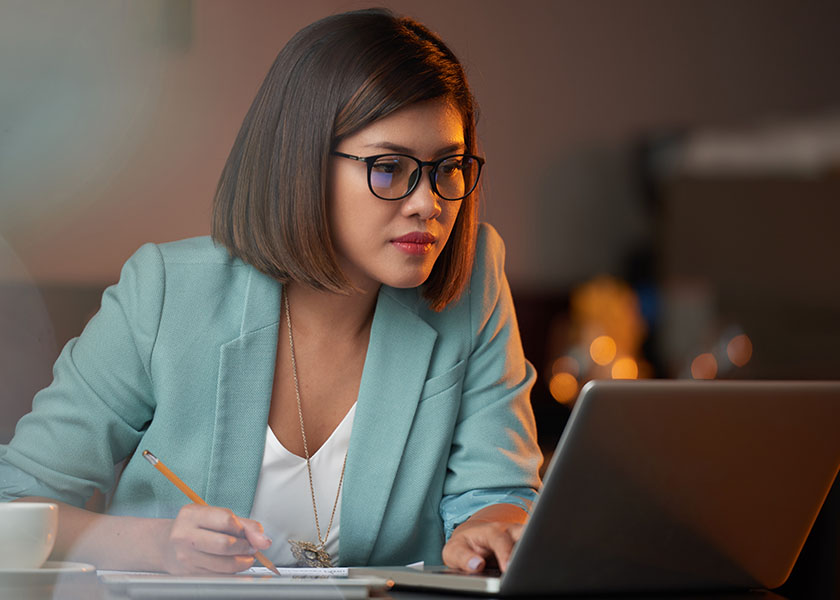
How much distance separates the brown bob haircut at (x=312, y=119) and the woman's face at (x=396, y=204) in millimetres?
18

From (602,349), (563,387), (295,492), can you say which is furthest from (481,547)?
(602,349)

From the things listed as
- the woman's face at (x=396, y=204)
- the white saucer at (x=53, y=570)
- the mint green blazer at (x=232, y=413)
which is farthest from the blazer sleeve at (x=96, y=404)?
the white saucer at (x=53, y=570)

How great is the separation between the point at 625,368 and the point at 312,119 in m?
2.54

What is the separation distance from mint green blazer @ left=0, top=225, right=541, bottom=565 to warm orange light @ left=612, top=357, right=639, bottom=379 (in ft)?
7.24

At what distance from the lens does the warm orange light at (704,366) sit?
3.60 meters

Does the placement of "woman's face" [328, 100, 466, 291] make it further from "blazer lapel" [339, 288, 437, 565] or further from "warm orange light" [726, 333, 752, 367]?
"warm orange light" [726, 333, 752, 367]

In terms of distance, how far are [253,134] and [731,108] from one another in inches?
120

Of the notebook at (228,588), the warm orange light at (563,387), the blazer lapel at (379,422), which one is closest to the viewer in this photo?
the notebook at (228,588)

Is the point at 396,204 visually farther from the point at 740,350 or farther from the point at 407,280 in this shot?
the point at 740,350

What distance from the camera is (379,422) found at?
3.96ft

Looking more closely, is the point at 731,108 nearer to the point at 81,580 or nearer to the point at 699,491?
the point at 699,491

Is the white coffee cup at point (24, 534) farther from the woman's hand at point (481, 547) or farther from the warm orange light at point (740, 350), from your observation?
the warm orange light at point (740, 350)

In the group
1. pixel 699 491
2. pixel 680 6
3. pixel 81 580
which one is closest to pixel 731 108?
pixel 680 6

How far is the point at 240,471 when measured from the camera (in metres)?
1.14
